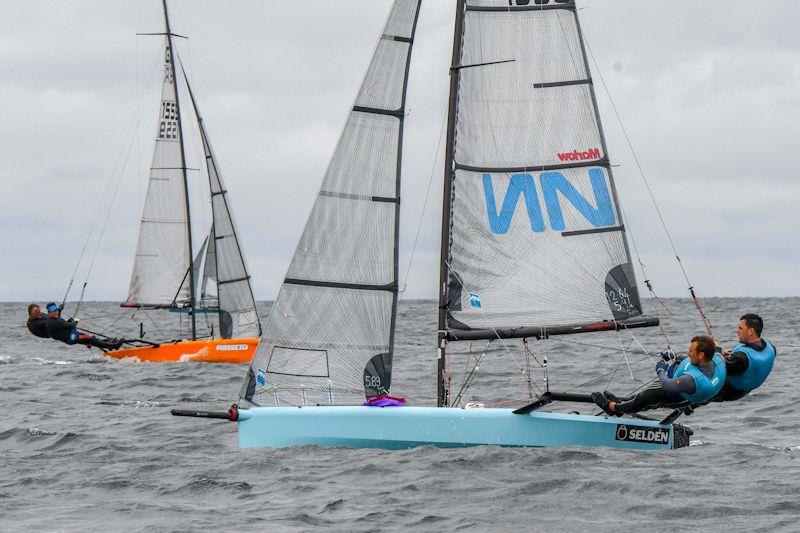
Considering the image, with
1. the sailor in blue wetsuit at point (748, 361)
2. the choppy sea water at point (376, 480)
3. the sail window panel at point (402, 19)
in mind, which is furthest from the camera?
the sail window panel at point (402, 19)

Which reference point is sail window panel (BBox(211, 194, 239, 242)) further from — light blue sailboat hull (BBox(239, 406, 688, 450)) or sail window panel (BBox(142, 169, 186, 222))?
light blue sailboat hull (BBox(239, 406, 688, 450))

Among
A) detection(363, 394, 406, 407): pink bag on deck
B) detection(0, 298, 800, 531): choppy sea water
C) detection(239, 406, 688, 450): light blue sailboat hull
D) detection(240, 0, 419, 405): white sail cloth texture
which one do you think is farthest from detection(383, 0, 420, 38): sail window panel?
detection(0, 298, 800, 531): choppy sea water

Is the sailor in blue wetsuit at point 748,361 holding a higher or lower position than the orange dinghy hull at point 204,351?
higher

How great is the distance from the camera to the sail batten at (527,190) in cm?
1283

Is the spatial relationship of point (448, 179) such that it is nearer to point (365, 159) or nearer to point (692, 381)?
point (365, 159)

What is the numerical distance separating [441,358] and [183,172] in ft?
61.2

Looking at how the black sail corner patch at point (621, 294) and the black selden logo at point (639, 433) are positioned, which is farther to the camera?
the black sail corner patch at point (621, 294)

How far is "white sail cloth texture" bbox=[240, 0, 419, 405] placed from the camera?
1280 cm

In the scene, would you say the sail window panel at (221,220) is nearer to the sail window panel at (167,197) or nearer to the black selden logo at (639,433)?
the sail window panel at (167,197)

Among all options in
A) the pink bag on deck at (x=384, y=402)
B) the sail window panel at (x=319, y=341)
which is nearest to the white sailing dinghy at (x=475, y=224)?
the sail window panel at (x=319, y=341)

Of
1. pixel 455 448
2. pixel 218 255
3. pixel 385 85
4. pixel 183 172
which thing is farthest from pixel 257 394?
pixel 183 172

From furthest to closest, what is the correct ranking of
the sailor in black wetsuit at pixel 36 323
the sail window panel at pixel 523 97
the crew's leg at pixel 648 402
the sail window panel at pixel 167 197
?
the sail window panel at pixel 167 197 → the sailor in black wetsuit at pixel 36 323 → the sail window panel at pixel 523 97 → the crew's leg at pixel 648 402

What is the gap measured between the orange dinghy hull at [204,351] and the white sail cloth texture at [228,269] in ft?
5.67

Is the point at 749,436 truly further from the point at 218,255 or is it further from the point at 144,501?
the point at 218,255
